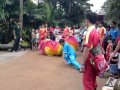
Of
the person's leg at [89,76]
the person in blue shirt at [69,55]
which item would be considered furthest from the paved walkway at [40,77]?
the person's leg at [89,76]

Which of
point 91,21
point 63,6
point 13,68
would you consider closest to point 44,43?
point 13,68

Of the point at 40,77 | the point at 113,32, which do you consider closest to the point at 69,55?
the point at 113,32

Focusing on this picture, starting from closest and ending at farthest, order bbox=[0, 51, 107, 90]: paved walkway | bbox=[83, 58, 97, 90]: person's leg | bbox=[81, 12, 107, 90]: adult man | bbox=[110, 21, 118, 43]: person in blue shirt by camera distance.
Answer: bbox=[81, 12, 107, 90]: adult man < bbox=[83, 58, 97, 90]: person's leg < bbox=[0, 51, 107, 90]: paved walkway < bbox=[110, 21, 118, 43]: person in blue shirt

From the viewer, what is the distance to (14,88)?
8.02 meters

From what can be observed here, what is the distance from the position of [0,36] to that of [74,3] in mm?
23619

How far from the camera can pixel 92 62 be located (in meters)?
6.14

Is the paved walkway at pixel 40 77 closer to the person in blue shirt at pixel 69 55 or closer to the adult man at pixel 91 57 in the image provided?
the person in blue shirt at pixel 69 55

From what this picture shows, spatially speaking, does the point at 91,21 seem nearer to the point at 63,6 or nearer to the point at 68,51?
the point at 68,51

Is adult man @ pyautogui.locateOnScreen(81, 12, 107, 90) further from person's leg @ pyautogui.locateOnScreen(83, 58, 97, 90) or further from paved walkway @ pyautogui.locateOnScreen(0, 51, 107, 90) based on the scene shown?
paved walkway @ pyautogui.locateOnScreen(0, 51, 107, 90)

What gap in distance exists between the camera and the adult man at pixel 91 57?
6.02 meters

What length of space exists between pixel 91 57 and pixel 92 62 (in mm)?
101

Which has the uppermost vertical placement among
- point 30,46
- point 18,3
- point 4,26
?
point 18,3

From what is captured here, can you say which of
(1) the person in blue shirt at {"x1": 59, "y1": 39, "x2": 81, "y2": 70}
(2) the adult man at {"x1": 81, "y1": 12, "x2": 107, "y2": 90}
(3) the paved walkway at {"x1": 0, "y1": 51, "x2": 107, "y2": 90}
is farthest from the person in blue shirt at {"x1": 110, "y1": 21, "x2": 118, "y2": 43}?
(2) the adult man at {"x1": 81, "y1": 12, "x2": 107, "y2": 90}

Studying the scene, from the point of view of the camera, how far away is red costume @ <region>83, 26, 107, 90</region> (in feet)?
19.9
